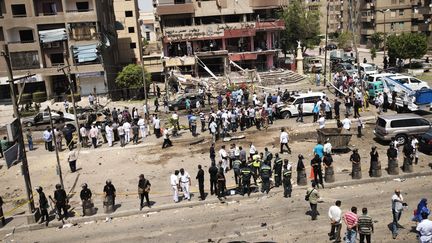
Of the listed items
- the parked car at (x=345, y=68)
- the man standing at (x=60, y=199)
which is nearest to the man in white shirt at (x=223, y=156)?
the man standing at (x=60, y=199)

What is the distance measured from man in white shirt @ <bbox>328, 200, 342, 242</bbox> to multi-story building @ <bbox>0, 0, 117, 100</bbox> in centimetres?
3897

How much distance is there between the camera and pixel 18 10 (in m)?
48.5

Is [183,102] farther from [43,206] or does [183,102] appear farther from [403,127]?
[43,206]

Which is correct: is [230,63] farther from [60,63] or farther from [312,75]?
[60,63]

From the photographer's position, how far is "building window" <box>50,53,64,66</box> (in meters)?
49.4

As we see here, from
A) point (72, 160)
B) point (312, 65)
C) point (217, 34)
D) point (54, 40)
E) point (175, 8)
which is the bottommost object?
point (72, 160)

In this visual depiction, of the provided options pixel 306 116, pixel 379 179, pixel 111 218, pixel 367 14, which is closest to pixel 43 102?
pixel 306 116

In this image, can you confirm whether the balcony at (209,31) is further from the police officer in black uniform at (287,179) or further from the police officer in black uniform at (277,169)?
the police officer in black uniform at (287,179)

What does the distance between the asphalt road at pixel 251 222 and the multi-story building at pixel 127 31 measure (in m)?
48.6

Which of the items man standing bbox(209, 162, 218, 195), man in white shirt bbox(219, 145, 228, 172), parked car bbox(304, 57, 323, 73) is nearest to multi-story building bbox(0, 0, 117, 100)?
parked car bbox(304, 57, 323, 73)

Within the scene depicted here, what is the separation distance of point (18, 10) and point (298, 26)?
37187 millimetres

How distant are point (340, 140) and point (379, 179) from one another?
4.24m

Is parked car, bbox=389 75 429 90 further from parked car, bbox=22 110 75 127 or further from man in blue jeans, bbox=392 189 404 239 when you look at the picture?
parked car, bbox=22 110 75 127

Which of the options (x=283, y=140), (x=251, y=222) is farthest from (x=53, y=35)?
(x=251, y=222)
